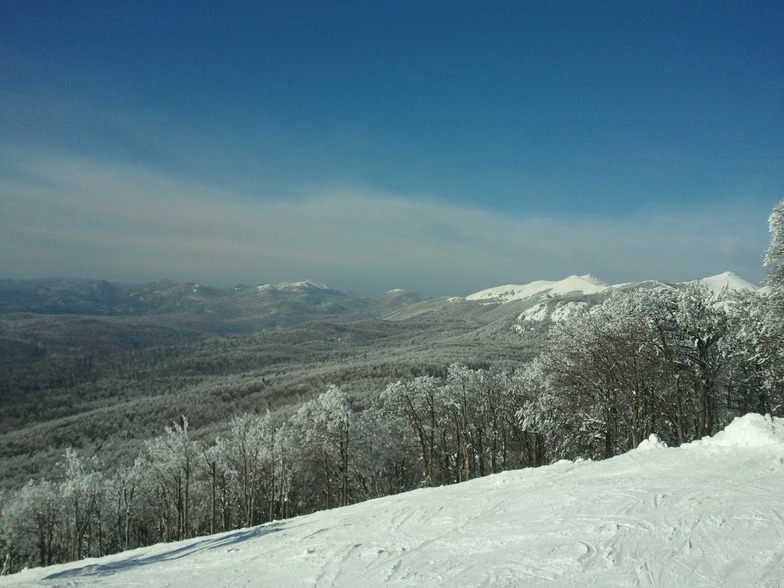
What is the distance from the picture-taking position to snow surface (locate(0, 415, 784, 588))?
21.2 ft

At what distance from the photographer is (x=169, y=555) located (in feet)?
41.9

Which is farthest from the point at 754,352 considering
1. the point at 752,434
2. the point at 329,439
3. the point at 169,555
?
the point at 329,439

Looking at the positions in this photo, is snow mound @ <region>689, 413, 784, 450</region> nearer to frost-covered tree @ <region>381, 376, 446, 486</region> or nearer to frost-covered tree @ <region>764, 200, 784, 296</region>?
frost-covered tree @ <region>764, 200, 784, 296</region>

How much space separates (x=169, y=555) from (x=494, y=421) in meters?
24.8

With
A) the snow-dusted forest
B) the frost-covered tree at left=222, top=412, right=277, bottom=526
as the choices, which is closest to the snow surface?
the snow-dusted forest

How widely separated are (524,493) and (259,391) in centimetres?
14001

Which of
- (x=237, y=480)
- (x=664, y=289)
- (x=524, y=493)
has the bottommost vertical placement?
(x=237, y=480)

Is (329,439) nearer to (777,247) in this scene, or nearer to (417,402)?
(417,402)

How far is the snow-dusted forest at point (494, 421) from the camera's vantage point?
21.0 meters

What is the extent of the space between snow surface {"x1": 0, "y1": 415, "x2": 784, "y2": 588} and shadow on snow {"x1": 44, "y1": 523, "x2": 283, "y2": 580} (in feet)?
0.38

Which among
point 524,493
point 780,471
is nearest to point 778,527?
point 780,471

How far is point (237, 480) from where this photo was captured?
46094mm

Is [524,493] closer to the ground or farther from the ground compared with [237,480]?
farther from the ground

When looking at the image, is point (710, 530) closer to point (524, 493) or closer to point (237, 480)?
point (524, 493)
